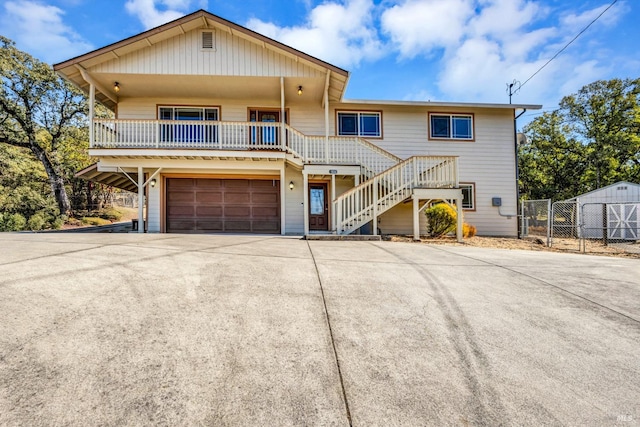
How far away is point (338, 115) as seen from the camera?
12.8 m

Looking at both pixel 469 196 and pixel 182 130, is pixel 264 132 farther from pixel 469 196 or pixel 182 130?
pixel 469 196

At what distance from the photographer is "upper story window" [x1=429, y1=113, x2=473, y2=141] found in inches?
519

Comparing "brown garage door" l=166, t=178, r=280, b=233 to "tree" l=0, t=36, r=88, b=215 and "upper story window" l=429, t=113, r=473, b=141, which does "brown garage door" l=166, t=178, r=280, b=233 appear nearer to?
"upper story window" l=429, t=113, r=473, b=141

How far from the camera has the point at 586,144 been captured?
77.1 feet

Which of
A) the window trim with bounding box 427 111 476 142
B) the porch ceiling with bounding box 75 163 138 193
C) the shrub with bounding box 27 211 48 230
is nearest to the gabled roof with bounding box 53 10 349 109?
the porch ceiling with bounding box 75 163 138 193

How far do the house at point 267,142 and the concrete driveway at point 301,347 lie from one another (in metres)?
6.04

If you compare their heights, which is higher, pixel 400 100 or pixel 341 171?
pixel 400 100

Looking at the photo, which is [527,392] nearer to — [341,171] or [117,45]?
[341,171]

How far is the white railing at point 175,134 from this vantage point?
10633 millimetres

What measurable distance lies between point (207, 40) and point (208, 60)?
2.57ft

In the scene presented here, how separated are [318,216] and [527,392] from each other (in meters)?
10.5

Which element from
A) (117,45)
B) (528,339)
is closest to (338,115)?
(117,45)

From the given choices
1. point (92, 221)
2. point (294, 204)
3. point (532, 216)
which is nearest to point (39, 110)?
point (92, 221)

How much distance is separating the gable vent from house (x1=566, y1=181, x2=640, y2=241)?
1446cm
